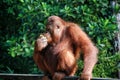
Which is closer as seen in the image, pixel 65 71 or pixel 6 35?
pixel 65 71

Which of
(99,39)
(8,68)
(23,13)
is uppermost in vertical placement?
(23,13)

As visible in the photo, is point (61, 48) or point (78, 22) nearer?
point (61, 48)

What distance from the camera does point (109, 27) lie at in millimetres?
5543

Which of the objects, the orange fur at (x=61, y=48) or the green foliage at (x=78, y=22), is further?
the green foliage at (x=78, y=22)

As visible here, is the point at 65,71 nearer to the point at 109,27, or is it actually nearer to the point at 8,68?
the point at 109,27

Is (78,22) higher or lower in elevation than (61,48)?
higher

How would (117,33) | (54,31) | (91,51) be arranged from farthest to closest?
(117,33) → (54,31) → (91,51)

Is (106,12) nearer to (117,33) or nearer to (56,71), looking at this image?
(117,33)

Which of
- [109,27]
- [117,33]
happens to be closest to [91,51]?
[109,27]

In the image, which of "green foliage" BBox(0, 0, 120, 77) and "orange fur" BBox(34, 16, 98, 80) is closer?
"orange fur" BBox(34, 16, 98, 80)

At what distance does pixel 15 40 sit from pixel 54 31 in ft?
6.61

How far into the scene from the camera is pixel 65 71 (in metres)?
4.05

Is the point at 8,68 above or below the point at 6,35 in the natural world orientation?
below

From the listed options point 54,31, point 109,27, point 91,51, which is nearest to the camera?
point 91,51
